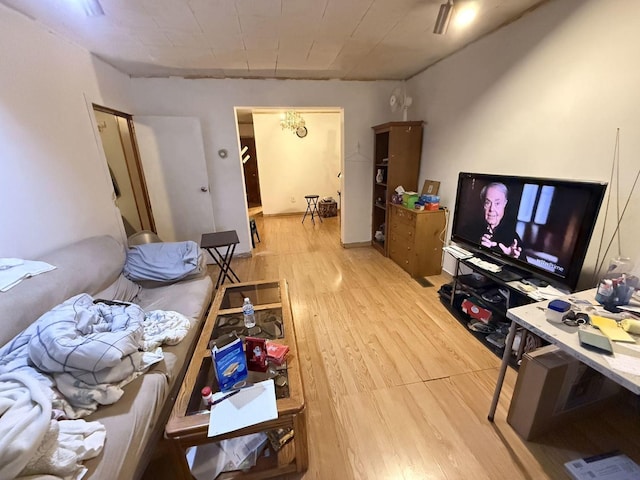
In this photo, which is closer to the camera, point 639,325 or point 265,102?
point 639,325

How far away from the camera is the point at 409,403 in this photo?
5.10 feet

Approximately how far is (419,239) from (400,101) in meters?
1.90

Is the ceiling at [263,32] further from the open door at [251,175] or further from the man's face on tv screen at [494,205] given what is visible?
the open door at [251,175]

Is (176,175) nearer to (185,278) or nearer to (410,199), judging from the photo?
(185,278)

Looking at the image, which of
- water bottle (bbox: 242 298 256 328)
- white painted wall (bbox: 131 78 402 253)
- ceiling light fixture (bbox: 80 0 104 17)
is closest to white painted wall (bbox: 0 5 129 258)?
ceiling light fixture (bbox: 80 0 104 17)

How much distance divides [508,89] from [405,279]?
193 centimetres

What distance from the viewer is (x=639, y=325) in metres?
1.10

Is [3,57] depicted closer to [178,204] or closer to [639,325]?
[178,204]

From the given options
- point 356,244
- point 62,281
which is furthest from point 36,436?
point 356,244

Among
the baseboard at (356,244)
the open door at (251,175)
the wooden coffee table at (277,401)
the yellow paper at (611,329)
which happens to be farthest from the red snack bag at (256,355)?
the open door at (251,175)

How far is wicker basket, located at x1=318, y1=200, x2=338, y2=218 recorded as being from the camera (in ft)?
20.0

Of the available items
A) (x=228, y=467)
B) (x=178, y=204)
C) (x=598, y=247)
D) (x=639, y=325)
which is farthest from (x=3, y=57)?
(x=598, y=247)

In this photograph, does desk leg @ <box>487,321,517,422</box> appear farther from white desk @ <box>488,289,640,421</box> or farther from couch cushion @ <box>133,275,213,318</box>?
couch cushion @ <box>133,275,213,318</box>

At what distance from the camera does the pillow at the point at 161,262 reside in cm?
218
